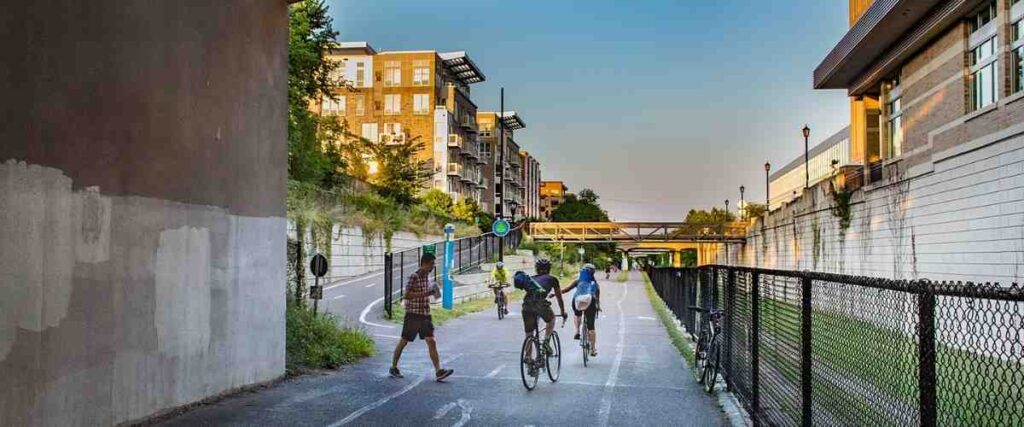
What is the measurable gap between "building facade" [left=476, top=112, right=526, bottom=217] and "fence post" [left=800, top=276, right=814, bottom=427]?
9910 cm

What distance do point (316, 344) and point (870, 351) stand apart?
1105 cm

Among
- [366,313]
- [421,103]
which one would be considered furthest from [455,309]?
[421,103]

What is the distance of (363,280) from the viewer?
125 ft

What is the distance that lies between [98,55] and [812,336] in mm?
7109

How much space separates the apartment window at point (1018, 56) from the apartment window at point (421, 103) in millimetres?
70113

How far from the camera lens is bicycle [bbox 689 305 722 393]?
39.2 ft

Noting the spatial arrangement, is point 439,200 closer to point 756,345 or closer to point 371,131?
point 371,131

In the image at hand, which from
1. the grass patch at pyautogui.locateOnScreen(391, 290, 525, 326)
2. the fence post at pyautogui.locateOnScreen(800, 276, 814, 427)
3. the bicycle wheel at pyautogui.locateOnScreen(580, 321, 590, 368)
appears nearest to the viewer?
the fence post at pyautogui.locateOnScreen(800, 276, 814, 427)

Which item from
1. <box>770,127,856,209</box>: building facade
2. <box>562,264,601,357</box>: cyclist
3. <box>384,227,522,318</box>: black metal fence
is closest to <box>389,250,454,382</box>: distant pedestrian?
<box>562,264,601,357</box>: cyclist

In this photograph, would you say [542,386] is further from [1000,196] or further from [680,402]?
[1000,196]

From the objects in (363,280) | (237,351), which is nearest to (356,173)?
(363,280)

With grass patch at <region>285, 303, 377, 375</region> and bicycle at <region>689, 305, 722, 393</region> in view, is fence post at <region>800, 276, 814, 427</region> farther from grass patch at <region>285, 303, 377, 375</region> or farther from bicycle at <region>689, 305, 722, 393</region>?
grass patch at <region>285, 303, 377, 375</region>

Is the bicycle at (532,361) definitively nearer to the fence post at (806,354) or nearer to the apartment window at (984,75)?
the fence post at (806,354)

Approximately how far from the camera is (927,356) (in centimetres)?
406
